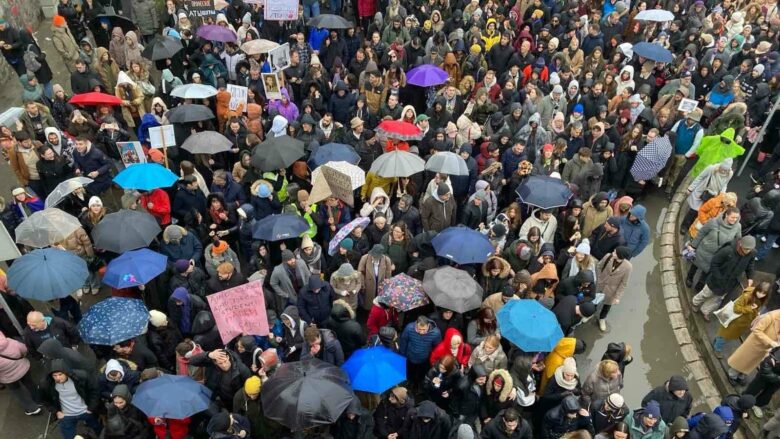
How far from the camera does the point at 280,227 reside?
7.89m

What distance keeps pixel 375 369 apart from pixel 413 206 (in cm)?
362

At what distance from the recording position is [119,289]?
7.46 m

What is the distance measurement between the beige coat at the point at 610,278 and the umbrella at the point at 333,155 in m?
4.01

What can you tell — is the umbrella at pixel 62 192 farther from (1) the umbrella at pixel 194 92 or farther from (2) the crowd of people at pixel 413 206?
(1) the umbrella at pixel 194 92

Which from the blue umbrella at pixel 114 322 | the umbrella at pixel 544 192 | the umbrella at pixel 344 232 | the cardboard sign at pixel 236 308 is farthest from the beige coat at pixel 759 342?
the blue umbrella at pixel 114 322

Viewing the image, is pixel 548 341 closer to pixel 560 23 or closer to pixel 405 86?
pixel 405 86

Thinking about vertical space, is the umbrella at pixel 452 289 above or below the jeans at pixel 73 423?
above

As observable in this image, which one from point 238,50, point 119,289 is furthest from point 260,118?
point 119,289

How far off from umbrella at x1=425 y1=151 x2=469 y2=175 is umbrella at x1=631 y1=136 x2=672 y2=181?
3470 millimetres

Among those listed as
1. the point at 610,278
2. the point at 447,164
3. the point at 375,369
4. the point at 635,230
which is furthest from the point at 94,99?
the point at 635,230

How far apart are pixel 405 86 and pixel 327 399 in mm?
8133

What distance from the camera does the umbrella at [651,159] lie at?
1044cm

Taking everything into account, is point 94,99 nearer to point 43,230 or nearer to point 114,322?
point 43,230

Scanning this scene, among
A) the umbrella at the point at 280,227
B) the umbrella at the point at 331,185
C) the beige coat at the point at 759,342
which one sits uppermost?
the umbrella at the point at 331,185
